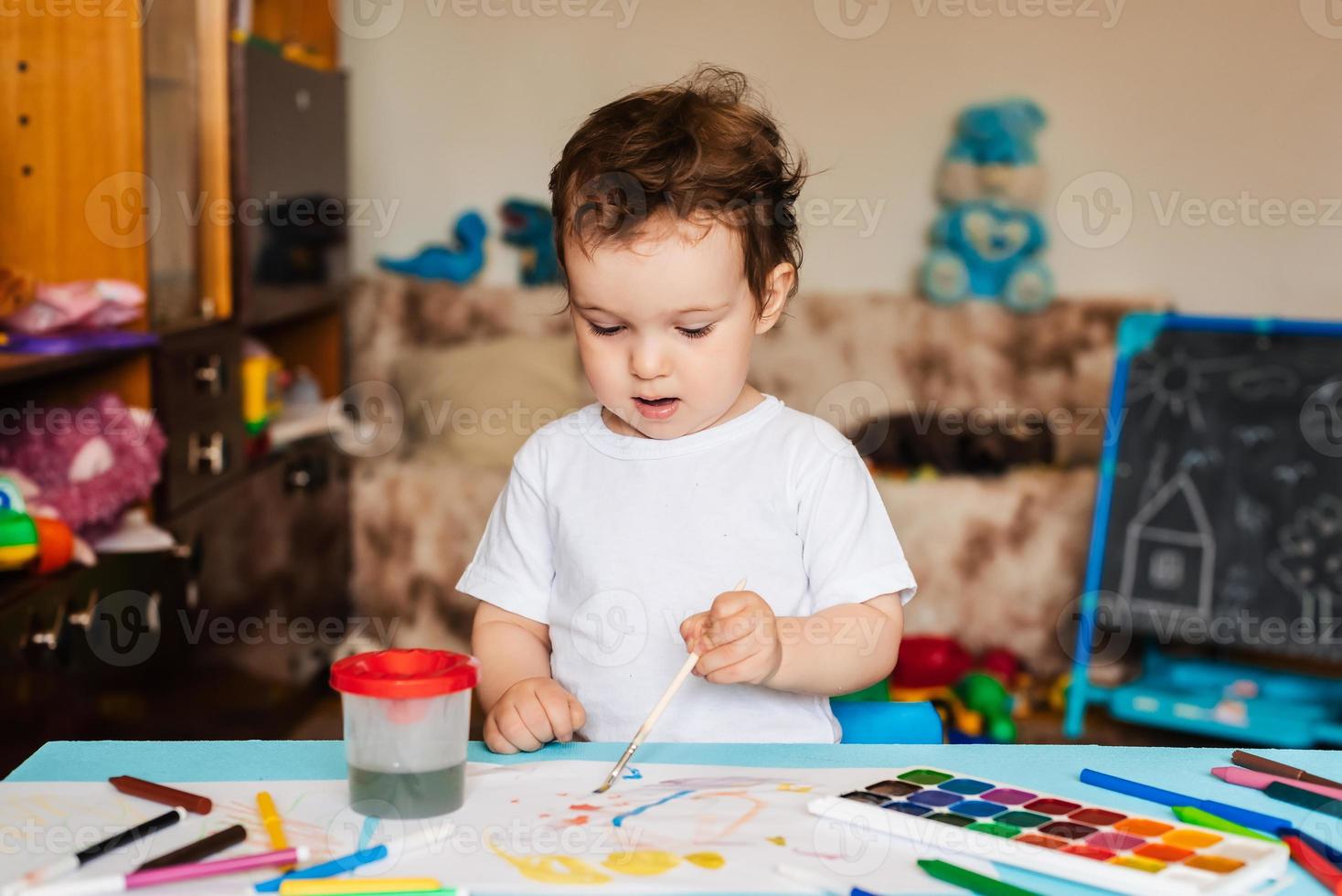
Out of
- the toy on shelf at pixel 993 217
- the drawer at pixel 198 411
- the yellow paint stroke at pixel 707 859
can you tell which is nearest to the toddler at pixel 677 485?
the yellow paint stroke at pixel 707 859

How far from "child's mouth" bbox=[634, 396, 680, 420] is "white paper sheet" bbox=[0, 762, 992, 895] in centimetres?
33

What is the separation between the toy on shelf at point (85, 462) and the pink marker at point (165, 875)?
1.09 meters

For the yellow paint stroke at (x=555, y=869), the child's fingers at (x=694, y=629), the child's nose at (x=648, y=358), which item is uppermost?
the child's nose at (x=648, y=358)

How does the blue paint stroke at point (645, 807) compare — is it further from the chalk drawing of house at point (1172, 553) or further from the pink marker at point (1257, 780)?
the chalk drawing of house at point (1172, 553)

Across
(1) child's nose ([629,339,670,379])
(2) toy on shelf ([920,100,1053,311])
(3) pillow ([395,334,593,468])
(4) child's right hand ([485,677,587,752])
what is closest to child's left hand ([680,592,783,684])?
(4) child's right hand ([485,677,587,752])

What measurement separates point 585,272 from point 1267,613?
6.71 ft

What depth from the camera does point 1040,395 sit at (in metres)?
3.09

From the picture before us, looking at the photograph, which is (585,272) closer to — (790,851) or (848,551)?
(848,551)

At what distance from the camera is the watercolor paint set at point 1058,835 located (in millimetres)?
703

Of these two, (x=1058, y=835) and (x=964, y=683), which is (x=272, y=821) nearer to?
(x=1058, y=835)

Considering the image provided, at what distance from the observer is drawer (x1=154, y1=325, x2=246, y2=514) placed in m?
2.05

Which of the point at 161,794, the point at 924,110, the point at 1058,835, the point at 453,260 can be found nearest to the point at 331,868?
the point at 161,794

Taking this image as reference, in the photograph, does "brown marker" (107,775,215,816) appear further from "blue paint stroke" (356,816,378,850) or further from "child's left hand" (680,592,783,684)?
"child's left hand" (680,592,783,684)

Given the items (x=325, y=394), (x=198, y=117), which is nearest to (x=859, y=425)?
(x=325, y=394)
